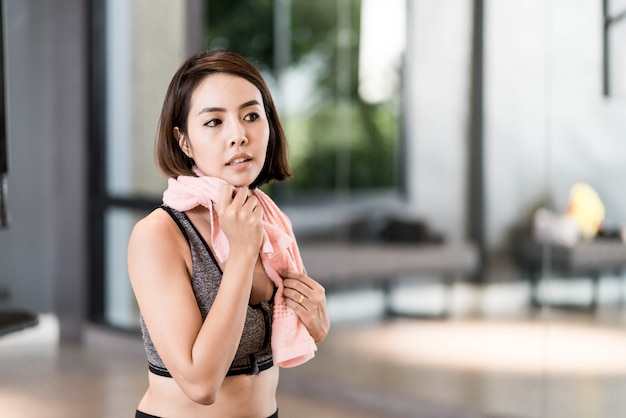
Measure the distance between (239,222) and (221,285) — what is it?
0.10 m

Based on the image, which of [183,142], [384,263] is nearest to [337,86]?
[384,263]

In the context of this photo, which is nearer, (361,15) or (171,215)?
(171,215)

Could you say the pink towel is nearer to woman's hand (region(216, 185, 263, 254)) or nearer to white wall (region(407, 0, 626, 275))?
woman's hand (region(216, 185, 263, 254))

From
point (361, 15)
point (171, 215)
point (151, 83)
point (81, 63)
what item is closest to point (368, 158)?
point (361, 15)

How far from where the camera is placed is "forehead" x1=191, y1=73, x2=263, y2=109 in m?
1.49

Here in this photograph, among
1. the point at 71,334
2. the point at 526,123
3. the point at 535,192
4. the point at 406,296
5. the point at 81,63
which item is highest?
the point at 81,63

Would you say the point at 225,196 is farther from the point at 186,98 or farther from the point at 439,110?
the point at 439,110

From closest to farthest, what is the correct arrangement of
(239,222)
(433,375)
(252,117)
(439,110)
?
(239,222) < (252,117) < (439,110) < (433,375)

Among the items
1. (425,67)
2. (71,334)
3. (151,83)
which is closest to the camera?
(425,67)

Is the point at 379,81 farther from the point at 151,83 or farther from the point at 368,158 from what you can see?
the point at 151,83

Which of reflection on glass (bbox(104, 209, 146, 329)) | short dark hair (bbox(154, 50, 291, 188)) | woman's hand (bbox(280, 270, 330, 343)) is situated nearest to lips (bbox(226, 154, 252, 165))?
short dark hair (bbox(154, 50, 291, 188))

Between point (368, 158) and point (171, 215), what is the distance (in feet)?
10.6

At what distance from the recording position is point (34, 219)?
21.9 feet

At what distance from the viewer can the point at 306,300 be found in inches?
60.8
